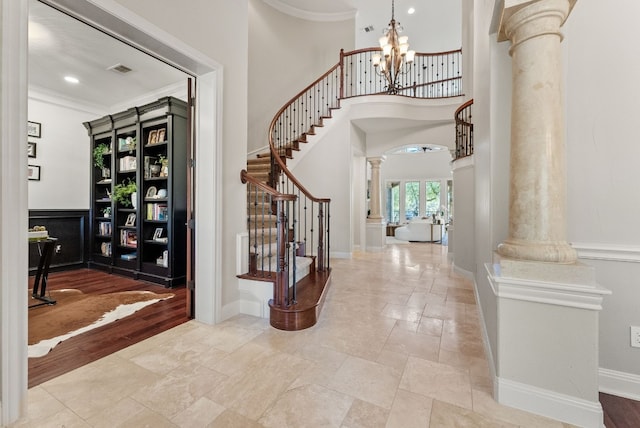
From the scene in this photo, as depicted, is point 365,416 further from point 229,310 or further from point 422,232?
point 422,232

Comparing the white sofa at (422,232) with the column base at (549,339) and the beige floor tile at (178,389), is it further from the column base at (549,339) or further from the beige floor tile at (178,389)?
the beige floor tile at (178,389)

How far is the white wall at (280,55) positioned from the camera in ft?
19.0

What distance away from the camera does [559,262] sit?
1.43m

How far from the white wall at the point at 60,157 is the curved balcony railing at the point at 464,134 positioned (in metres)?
6.39

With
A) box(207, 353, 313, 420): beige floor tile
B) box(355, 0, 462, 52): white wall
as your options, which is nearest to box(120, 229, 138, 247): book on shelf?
box(207, 353, 313, 420): beige floor tile

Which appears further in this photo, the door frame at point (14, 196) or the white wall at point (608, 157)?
the white wall at point (608, 157)

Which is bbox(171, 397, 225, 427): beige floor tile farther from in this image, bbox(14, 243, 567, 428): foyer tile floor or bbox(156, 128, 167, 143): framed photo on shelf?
bbox(156, 128, 167, 143): framed photo on shelf

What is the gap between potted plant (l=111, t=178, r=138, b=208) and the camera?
4.23m

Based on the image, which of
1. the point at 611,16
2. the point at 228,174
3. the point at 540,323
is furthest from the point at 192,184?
the point at 611,16

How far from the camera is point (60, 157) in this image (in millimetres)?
4656

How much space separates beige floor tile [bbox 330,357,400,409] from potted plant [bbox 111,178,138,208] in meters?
3.99

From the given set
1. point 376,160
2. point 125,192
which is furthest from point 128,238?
point 376,160

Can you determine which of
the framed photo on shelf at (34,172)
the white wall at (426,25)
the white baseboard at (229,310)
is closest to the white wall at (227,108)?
the white baseboard at (229,310)

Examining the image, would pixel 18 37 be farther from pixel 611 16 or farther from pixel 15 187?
pixel 611 16
